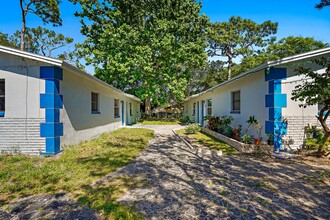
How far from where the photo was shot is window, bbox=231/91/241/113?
9.27 meters

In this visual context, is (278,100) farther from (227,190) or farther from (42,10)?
(42,10)

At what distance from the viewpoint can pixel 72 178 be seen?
398 cm

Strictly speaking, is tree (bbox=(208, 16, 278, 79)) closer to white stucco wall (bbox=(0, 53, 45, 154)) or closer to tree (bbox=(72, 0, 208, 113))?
tree (bbox=(72, 0, 208, 113))

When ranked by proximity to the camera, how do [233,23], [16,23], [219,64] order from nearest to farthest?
[16,23]
[233,23]
[219,64]

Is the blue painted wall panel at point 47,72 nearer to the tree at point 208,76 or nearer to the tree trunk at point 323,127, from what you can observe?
the tree trunk at point 323,127

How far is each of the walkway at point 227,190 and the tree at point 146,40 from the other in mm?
11996

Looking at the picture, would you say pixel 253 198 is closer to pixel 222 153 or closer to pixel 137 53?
pixel 222 153

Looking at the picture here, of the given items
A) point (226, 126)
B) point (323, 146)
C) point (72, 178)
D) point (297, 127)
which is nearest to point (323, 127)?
point (323, 146)

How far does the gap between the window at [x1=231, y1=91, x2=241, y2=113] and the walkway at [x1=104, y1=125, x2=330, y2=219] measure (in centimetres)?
435

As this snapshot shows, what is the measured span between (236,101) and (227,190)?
6.96 m

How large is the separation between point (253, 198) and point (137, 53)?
14374 millimetres

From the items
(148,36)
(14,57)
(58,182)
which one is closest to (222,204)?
(58,182)

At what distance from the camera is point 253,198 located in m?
3.14

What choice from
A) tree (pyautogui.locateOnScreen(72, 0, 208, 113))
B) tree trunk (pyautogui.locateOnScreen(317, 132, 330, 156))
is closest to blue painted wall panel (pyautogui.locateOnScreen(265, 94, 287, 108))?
tree trunk (pyautogui.locateOnScreen(317, 132, 330, 156))
